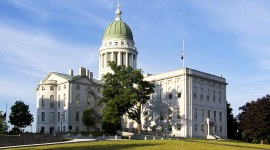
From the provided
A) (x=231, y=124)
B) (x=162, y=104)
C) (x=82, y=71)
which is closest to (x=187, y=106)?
(x=162, y=104)

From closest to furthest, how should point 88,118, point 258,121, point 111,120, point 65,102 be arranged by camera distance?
point 111,120
point 258,121
point 88,118
point 65,102

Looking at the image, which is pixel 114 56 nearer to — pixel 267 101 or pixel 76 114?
pixel 76 114

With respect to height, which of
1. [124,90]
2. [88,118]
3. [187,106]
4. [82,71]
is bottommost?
[88,118]

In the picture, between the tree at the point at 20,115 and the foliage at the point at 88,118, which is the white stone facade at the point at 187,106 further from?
the tree at the point at 20,115

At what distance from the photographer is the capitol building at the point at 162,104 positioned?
82875 millimetres

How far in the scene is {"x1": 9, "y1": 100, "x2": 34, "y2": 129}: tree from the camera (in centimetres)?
8409

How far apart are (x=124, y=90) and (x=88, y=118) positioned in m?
12.6

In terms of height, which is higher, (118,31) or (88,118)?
(118,31)

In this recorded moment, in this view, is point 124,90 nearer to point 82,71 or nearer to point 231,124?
point 82,71

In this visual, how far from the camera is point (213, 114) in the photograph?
287 feet

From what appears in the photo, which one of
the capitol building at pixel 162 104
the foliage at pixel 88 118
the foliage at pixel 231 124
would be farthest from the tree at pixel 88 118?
the foliage at pixel 231 124

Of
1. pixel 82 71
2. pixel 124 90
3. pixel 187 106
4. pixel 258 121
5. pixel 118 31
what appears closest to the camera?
pixel 258 121

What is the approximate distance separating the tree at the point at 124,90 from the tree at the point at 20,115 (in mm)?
18399

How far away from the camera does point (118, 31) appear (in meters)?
108
